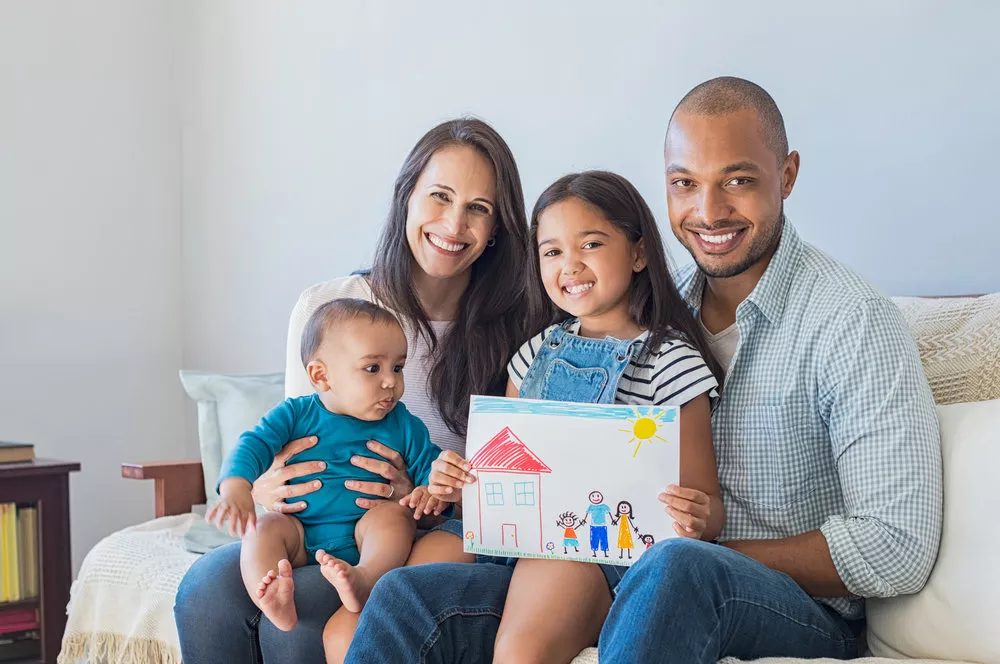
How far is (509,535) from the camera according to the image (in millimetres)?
1546

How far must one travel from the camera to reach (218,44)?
12.0 ft

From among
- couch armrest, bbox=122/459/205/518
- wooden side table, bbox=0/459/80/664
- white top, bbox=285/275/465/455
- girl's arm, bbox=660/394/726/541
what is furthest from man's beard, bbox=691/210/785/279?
wooden side table, bbox=0/459/80/664

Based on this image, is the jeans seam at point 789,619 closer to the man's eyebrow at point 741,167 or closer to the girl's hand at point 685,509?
the girl's hand at point 685,509

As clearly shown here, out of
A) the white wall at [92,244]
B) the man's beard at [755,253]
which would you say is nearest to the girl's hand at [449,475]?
the man's beard at [755,253]

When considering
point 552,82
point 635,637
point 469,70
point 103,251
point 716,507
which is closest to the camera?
point 635,637

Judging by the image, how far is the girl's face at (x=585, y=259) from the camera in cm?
166

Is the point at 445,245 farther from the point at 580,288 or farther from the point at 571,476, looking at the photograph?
the point at 571,476

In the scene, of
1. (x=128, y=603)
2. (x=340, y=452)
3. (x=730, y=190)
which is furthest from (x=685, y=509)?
(x=128, y=603)

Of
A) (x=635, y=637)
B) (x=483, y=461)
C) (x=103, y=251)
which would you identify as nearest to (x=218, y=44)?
(x=103, y=251)

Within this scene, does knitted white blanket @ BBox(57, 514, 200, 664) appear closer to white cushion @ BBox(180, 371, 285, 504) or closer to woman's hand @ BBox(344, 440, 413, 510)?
white cushion @ BBox(180, 371, 285, 504)

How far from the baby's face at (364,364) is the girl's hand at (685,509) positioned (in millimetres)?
527

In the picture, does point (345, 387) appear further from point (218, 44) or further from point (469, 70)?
point (218, 44)

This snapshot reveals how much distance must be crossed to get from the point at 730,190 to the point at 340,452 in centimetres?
77

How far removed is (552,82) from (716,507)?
4.82ft
